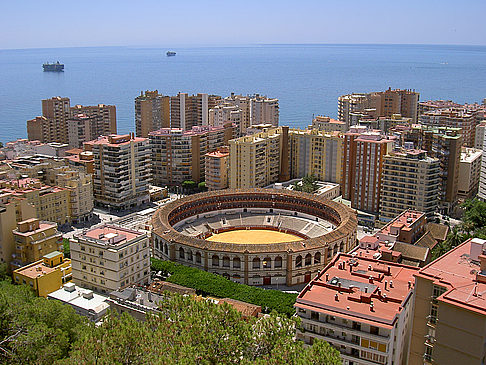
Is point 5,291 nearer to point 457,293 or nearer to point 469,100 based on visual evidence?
point 457,293

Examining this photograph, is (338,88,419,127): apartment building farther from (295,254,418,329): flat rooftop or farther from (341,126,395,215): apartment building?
(295,254,418,329): flat rooftop

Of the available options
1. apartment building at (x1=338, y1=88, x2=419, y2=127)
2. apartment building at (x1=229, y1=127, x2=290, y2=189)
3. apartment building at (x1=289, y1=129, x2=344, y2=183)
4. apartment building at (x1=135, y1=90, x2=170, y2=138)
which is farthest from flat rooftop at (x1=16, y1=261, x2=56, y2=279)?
apartment building at (x1=338, y1=88, x2=419, y2=127)

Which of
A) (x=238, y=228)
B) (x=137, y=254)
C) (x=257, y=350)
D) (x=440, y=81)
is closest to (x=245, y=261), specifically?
(x=137, y=254)

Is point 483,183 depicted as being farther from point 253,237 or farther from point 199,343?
point 199,343

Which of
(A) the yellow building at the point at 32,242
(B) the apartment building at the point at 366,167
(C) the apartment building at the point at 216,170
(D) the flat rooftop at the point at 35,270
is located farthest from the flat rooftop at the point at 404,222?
(A) the yellow building at the point at 32,242

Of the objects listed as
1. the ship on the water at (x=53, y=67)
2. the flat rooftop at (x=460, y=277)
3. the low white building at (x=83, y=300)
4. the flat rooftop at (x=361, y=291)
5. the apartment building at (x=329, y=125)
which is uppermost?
the ship on the water at (x=53, y=67)

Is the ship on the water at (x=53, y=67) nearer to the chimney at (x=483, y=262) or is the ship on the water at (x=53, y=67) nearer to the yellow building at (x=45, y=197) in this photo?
the yellow building at (x=45, y=197)
